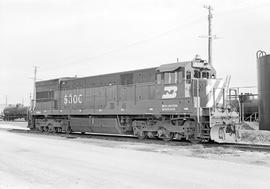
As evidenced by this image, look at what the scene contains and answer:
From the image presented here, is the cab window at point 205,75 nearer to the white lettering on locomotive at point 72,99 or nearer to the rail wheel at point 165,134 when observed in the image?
the rail wheel at point 165,134

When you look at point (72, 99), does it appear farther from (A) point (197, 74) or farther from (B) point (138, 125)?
(A) point (197, 74)

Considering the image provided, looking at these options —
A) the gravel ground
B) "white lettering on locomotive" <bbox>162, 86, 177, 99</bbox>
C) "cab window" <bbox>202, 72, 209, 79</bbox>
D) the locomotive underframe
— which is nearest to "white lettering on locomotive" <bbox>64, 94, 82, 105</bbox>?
the locomotive underframe

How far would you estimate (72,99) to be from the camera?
22.5 meters

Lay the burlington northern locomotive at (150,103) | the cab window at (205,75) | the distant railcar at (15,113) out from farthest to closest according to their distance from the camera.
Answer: the distant railcar at (15,113)
the cab window at (205,75)
the burlington northern locomotive at (150,103)

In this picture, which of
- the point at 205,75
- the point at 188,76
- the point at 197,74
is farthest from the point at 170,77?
the point at 205,75

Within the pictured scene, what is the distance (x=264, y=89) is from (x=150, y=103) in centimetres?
813

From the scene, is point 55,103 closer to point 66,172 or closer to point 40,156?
point 40,156

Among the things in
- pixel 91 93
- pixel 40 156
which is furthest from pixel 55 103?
pixel 40 156

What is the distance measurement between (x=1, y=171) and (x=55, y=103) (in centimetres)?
1513

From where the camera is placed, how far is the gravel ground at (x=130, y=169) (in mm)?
7275

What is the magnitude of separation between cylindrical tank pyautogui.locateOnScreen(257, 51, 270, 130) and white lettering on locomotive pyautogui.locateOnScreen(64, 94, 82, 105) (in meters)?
10.8

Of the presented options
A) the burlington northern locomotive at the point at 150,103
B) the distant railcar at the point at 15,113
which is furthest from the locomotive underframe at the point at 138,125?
the distant railcar at the point at 15,113

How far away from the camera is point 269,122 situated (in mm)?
21141

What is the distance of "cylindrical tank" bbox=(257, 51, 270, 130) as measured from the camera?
69.4 feet
